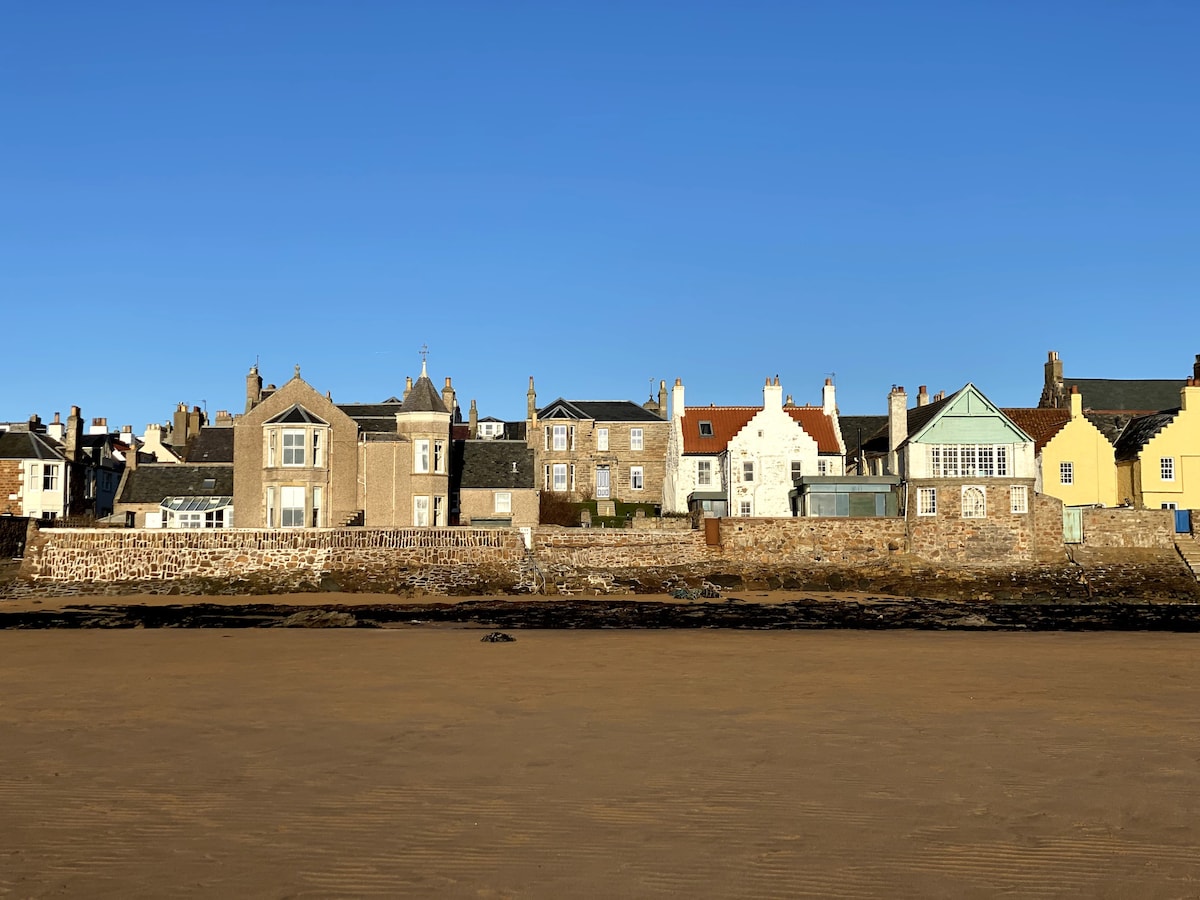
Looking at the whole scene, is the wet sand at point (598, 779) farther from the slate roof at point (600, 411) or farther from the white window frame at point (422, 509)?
the slate roof at point (600, 411)

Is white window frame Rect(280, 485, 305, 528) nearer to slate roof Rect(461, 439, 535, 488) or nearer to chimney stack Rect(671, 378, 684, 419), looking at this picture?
slate roof Rect(461, 439, 535, 488)

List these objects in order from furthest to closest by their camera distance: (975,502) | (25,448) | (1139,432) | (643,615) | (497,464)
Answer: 1. (25,448)
2. (497,464)
3. (1139,432)
4. (975,502)
5. (643,615)

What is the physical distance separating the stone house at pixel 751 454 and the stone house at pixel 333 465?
1317cm

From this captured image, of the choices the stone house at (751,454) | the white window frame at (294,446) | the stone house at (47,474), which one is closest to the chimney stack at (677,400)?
the stone house at (751,454)

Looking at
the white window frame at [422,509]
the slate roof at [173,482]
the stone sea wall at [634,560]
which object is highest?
the slate roof at [173,482]

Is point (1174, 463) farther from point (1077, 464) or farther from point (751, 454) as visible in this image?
point (751, 454)

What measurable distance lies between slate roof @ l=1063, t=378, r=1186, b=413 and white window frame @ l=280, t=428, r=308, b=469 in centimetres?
4463

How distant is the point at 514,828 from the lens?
31.4ft

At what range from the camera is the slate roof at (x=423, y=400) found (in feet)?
174

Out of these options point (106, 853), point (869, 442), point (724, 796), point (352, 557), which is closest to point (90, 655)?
point (106, 853)

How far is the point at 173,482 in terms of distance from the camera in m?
56.0

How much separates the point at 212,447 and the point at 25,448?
32.1ft

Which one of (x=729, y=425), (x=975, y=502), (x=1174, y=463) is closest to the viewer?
(x=975, y=502)

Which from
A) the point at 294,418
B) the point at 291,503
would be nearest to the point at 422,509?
the point at 291,503
